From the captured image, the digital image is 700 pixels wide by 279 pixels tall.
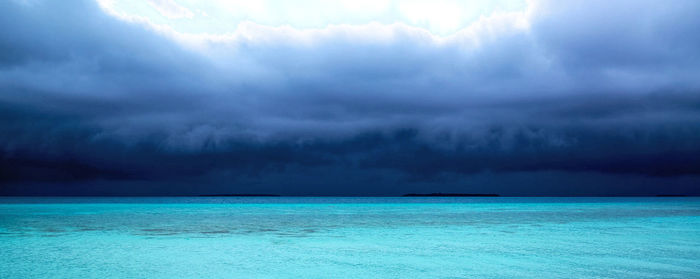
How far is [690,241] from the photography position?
2341 centimetres

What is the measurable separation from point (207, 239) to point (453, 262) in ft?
44.4

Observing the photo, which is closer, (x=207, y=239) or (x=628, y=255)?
(x=628, y=255)

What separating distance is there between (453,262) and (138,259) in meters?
11.3

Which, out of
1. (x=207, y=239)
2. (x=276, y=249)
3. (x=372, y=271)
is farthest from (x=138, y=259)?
(x=372, y=271)

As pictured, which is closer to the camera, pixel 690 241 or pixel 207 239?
pixel 690 241

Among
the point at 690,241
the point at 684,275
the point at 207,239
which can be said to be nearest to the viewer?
the point at 684,275

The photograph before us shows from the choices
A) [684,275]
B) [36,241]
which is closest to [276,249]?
[36,241]

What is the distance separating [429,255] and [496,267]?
3.42 m

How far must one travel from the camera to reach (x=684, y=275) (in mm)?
13797

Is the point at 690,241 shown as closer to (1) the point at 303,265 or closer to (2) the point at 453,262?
(2) the point at 453,262

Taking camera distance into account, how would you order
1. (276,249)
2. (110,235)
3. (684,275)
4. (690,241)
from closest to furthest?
(684,275), (276,249), (690,241), (110,235)

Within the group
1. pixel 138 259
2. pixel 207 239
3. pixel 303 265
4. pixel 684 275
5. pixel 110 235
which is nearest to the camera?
pixel 684 275

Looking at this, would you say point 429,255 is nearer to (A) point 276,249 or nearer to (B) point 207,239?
(A) point 276,249

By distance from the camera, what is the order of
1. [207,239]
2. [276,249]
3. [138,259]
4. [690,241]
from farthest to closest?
1. [207,239]
2. [690,241]
3. [276,249]
4. [138,259]
